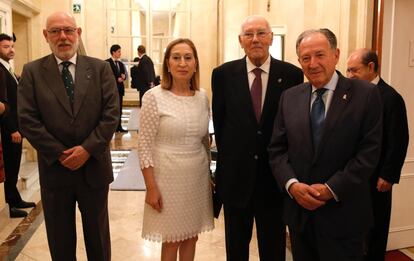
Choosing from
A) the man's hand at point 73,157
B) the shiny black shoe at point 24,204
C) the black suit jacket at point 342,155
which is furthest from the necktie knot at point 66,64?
the shiny black shoe at point 24,204

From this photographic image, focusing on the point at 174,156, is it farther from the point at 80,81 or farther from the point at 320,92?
the point at 320,92

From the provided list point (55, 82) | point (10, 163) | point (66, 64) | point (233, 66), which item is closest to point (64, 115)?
point (55, 82)

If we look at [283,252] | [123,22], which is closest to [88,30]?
[123,22]

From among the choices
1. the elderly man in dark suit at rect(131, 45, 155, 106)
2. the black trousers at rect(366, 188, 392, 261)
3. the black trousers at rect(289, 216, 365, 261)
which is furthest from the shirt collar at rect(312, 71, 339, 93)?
the elderly man in dark suit at rect(131, 45, 155, 106)

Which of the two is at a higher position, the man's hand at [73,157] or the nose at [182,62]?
the nose at [182,62]

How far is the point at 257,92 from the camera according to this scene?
2.28 meters

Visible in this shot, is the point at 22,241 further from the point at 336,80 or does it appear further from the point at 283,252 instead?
the point at 336,80

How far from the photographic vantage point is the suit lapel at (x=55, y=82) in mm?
2326

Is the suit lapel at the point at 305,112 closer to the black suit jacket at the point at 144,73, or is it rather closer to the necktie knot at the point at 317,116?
the necktie knot at the point at 317,116

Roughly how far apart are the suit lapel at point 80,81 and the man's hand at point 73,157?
0.20 meters

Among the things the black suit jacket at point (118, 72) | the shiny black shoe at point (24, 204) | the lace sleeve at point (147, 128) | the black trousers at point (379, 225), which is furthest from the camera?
the black suit jacket at point (118, 72)

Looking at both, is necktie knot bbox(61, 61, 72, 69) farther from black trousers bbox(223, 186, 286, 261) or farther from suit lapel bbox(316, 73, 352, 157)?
suit lapel bbox(316, 73, 352, 157)

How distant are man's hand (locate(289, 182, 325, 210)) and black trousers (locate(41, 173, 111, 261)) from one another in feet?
3.84

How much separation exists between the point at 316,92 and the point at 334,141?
0.27 meters
